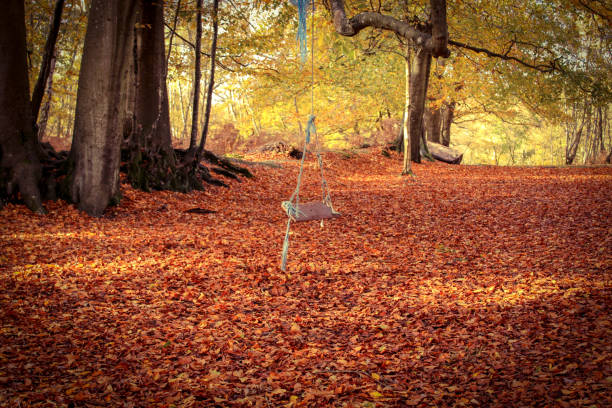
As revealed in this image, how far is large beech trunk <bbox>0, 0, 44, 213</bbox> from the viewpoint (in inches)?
283

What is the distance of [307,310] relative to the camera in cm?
441

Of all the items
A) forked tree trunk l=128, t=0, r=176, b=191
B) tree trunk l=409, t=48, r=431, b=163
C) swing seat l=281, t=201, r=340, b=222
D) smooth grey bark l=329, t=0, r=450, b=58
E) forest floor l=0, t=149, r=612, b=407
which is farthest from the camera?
tree trunk l=409, t=48, r=431, b=163

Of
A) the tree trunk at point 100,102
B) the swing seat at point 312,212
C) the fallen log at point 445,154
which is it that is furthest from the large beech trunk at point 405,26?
the fallen log at point 445,154

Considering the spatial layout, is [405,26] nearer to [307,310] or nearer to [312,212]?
[312,212]

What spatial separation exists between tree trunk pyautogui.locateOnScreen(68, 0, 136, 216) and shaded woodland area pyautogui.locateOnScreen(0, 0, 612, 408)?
0.03m

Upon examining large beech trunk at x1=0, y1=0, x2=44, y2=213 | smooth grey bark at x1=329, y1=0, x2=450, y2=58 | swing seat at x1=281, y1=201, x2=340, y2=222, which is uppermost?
smooth grey bark at x1=329, y1=0, x2=450, y2=58

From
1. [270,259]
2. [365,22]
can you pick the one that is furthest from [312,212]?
[365,22]

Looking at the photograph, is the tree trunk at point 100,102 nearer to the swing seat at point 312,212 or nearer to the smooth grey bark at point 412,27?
the smooth grey bark at point 412,27

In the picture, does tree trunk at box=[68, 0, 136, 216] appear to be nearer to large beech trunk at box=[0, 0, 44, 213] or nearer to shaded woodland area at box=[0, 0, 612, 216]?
shaded woodland area at box=[0, 0, 612, 216]

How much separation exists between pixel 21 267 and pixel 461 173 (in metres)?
13.1

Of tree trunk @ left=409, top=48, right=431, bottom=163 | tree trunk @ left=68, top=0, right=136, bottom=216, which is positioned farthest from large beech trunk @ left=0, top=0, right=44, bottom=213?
tree trunk @ left=409, top=48, right=431, bottom=163

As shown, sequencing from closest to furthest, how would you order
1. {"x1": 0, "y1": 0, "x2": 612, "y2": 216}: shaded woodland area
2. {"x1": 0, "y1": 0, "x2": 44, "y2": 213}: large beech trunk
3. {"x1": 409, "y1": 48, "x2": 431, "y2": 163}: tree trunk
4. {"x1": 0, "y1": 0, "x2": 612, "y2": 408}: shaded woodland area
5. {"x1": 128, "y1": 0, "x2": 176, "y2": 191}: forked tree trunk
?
{"x1": 0, "y1": 0, "x2": 612, "y2": 408}: shaded woodland area
{"x1": 0, "y1": 0, "x2": 44, "y2": 213}: large beech trunk
{"x1": 0, "y1": 0, "x2": 612, "y2": 216}: shaded woodland area
{"x1": 128, "y1": 0, "x2": 176, "y2": 191}: forked tree trunk
{"x1": 409, "y1": 48, "x2": 431, "y2": 163}: tree trunk

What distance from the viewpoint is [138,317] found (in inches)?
160

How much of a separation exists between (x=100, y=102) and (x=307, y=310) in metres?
5.57
